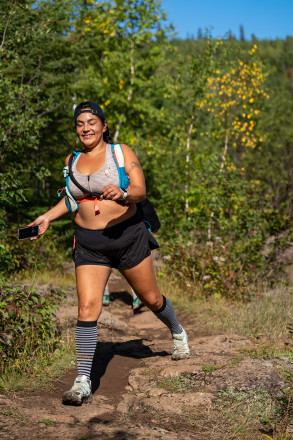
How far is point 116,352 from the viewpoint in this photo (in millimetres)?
5371

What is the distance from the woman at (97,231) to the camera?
3857 millimetres

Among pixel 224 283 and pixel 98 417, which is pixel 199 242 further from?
pixel 98 417

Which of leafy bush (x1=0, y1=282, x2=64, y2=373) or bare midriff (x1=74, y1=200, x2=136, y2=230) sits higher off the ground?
bare midriff (x1=74, y1=200, x2=136, y2=230)

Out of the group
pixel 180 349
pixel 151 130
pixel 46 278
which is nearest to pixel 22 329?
pixel 180 349

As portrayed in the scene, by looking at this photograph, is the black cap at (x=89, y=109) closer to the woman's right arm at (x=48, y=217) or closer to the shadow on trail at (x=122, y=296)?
the woman's right arm at (x=48, y=217)

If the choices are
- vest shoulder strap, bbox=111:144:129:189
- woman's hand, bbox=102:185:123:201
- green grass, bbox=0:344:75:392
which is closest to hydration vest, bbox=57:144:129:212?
vest shoulder strap, bbox=111:144:129:189

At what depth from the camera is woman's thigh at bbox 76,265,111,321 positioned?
12.7 ft

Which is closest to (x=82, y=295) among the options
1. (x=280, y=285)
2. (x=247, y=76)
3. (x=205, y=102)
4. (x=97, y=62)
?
(x=280, y=285)

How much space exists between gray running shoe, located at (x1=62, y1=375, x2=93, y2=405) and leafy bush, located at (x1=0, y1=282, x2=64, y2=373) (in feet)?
2.64

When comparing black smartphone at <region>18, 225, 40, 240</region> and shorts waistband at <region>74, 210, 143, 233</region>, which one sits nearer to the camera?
black smartphone at <region>18, 225, 40, 240</region>

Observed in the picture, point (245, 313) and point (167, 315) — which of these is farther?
point (245, 313)

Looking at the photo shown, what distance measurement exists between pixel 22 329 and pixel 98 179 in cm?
165

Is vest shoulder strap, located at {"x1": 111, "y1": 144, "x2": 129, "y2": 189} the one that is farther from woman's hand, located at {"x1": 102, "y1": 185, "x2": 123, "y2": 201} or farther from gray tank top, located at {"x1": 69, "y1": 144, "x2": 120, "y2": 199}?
woman's hand, located at {"x1": 102, "y1": 185, "x2": 123, "y2": 201}

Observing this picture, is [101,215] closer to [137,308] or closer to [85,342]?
[85,342]
